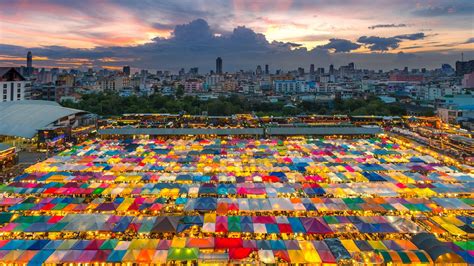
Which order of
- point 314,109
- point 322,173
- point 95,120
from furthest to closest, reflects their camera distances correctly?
point 314,109, point 95,120, point 322,173

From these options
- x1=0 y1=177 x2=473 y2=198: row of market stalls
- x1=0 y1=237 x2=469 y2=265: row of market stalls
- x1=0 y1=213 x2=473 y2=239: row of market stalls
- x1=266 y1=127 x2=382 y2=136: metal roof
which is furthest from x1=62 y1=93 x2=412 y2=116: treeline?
x1=0 y1=237 x2=469 y2=265: row of market stalls

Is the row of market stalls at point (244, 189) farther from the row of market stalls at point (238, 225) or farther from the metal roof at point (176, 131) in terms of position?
the metal roof at point (176, 131)

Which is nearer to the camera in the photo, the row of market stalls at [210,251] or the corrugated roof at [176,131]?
the row of market stalls at [210,251]

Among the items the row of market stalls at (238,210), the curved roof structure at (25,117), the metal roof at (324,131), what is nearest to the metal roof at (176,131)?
the metal roof at (324,131)

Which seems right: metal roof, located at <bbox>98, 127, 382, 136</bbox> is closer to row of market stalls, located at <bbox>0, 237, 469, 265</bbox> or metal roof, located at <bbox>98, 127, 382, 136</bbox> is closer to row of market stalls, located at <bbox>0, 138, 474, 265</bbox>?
row of market stalls, located at <bbox>0, 138, 474, 265</bbox>

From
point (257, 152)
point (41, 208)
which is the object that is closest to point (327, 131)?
point (257, 152)

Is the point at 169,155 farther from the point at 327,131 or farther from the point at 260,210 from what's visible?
the point at 327,131
